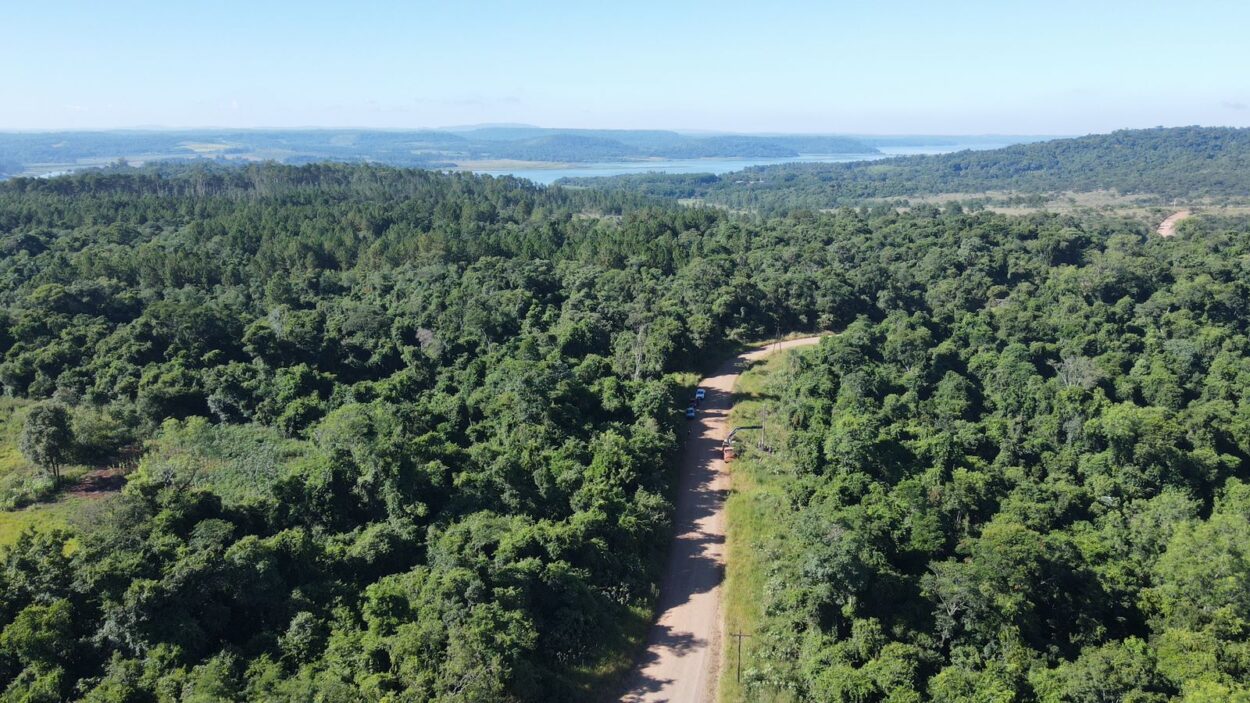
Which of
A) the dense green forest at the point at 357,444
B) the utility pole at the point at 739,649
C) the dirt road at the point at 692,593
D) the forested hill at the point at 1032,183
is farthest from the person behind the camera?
the forested hill at the point at 1032,183

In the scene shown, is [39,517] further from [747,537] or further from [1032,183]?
[1032,183]

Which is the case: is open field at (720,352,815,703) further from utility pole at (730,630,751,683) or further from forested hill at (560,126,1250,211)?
forested hill at (560,126,1250,211)

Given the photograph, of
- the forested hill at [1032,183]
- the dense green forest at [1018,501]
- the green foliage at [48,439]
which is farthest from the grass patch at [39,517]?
the forested hill at [1032,183]

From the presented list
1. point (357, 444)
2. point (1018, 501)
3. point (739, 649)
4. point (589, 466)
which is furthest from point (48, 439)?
point (1018, 501)

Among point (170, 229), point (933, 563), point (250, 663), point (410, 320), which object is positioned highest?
point (170, 229)

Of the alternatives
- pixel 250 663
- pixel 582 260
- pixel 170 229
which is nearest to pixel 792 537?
pixel 250 663

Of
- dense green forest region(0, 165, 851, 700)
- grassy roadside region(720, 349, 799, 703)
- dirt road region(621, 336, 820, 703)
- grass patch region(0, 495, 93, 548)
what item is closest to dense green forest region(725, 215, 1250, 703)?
grassy roadside region(720, 349, 799, 703)

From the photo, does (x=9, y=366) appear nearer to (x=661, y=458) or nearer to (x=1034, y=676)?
(x=661, y=458)

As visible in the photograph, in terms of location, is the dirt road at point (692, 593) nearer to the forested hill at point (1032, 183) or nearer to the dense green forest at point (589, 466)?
the dense green forest at point (589, 466)
